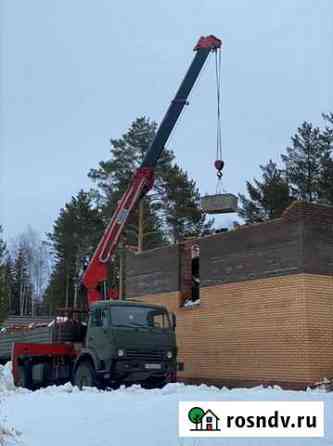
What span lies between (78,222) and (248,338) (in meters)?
27.7

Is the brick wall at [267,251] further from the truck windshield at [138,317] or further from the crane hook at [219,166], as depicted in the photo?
the truck windshield at [138,317]

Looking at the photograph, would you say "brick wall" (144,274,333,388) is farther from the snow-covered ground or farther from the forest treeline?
the forest treeline

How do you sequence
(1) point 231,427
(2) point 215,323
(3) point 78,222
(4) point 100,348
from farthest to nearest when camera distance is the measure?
(3) point 78,222
(2) point 215,323
(4) point 100,348
(1) point 231,427

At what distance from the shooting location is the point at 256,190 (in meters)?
35.5

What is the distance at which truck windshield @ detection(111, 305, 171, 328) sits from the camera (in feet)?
47.2

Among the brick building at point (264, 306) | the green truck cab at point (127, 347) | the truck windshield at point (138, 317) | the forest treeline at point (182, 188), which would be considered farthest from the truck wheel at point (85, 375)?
the forest treeline at point (182, 188)

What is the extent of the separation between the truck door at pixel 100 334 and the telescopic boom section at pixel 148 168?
380 cm

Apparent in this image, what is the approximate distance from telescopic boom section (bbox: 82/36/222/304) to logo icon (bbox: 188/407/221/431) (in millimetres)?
11204

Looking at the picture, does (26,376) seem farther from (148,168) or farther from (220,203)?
(148,168)

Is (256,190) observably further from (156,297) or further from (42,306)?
(42,306)

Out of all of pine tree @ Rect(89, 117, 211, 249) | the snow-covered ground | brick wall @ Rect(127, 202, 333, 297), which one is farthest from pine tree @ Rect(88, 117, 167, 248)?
the snow-covered ground

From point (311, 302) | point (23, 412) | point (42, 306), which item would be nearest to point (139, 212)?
point (311, 302)

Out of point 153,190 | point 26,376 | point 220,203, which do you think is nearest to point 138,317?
point 220,203

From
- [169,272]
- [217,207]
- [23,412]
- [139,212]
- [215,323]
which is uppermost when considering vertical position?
[139,212]
